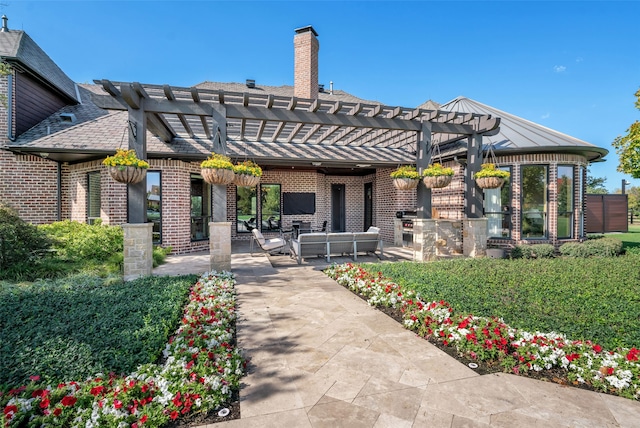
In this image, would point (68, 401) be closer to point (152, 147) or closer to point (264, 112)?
point (264, 112)

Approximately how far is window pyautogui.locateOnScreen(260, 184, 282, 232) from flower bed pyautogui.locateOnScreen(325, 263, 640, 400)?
8.84 m

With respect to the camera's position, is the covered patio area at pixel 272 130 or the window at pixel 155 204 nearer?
the covered patio area at pixel 272 130

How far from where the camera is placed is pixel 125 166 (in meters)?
5.00

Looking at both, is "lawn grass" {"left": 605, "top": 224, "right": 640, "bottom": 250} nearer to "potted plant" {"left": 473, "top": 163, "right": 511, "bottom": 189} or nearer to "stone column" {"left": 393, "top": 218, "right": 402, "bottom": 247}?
"potted plant" {"left": 473, "top": 163, "right": 511, "bottom": 189}

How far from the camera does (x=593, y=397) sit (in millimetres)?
2176

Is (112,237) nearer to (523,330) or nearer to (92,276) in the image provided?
(92,276)

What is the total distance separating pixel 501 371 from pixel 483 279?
8.64ft

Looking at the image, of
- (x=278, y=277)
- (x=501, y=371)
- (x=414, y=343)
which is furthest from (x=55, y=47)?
(x=501, y=371)

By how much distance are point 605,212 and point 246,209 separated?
16279 millimetres

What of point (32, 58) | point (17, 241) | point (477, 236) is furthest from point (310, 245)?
point (32, 58)

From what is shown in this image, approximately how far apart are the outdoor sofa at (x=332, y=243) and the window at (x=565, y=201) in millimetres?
5492

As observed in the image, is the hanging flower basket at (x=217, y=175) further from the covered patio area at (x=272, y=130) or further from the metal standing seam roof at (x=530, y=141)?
the metal standing seam roof at (x=530, y=141)

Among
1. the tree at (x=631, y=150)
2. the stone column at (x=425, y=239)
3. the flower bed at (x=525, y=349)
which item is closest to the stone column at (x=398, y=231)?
the stone column at (x=425, y=239)

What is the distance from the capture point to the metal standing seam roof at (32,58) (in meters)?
8.31
